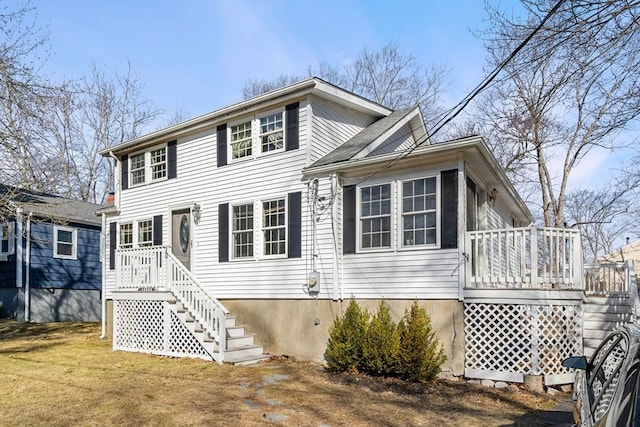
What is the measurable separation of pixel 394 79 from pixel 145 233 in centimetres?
1848

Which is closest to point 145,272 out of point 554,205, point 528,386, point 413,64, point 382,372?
point 382,372

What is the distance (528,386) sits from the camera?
7.84 metres

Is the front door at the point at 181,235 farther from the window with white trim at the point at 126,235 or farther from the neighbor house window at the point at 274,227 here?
the neighbor house window at the point at 274,227

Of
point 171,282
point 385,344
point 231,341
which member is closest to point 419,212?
point 385,344

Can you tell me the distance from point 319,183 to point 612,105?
5581 mm

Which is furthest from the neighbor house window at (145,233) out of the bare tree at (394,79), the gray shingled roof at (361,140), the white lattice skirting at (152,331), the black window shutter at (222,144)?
the bare tree at (394,79)

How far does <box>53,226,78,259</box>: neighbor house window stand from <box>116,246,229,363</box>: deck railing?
7976 millimetres

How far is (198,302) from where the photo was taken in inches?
424

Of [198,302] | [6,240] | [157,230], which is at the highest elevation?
[157,230]

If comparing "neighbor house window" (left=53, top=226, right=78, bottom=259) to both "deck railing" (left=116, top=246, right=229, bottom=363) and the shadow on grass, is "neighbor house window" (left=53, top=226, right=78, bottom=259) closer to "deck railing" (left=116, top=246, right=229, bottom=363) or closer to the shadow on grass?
the shadow on grass

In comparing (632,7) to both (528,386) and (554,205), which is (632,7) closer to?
(528,386)

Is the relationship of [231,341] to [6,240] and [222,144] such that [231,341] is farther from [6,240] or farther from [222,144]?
[6,240]

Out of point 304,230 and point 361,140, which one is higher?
point 361,140

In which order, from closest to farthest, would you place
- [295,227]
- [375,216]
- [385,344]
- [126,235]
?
1. [385,344]
2. [375,216]
3. [295,227]
4. [126,235]
